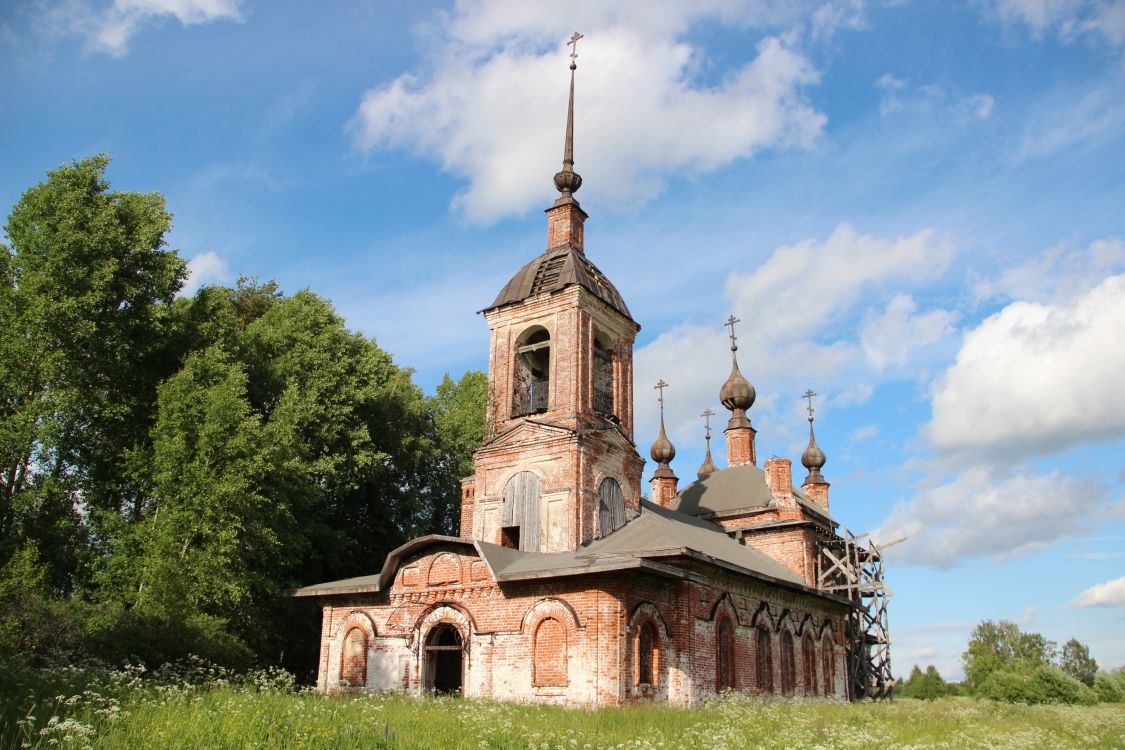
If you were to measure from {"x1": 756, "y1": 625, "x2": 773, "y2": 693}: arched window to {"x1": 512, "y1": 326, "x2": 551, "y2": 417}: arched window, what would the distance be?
7198 mm

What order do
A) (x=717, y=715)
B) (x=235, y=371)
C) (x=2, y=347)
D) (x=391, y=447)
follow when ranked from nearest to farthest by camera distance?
(x=717, y=715) → (x=2, y=347) → (x=235, y=371) → (x=391, y=447)

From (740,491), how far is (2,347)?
20630 mm

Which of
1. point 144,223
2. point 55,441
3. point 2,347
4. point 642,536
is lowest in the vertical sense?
point 642,536

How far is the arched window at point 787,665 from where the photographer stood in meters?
20.7

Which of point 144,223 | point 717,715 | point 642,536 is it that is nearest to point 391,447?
point 144,223

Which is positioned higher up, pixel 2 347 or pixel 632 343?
pixel 632 343

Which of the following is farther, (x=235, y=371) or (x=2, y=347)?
(x=235, y=371)

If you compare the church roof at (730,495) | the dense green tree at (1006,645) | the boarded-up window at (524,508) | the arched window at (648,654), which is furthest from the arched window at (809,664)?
the dense green tree at (1006,645)

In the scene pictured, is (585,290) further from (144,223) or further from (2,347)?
(2,347)

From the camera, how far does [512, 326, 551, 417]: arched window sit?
21281 mm

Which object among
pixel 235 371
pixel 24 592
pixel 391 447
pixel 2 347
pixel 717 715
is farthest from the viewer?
pixel 391 447

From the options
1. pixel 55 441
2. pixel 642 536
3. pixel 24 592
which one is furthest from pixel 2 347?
pixel 642 536

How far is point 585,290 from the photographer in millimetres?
20844

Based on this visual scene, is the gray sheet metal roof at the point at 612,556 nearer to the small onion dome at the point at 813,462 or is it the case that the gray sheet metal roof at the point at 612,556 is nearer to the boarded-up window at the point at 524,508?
the boarded-up window at the point at 524,508
